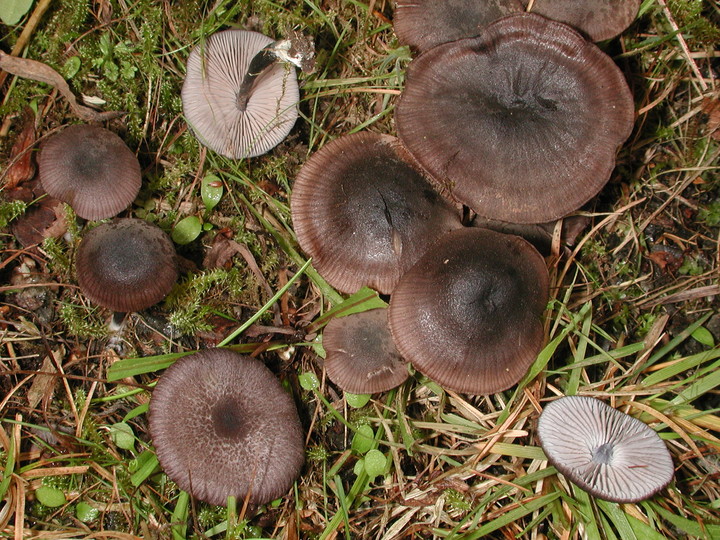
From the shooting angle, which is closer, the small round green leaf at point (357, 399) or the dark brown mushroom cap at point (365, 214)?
the dark brown mushroom cap at point (365, 214)

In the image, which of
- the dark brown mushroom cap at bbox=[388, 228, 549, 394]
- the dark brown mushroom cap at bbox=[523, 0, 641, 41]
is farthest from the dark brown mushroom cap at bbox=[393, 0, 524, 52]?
the dark brown mushroom cap at bbox=[388, 228, 549, 394]

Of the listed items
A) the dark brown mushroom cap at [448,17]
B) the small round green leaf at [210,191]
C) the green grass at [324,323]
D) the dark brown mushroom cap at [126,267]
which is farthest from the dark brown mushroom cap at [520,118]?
the dark brown mushroom cap at [126,267]

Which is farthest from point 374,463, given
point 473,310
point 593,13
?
point 593,13

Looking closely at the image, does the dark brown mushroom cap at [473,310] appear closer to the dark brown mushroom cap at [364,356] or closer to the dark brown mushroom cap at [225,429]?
the dark brown mushroom cap at [364,356]

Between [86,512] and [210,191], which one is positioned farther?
[210,191]

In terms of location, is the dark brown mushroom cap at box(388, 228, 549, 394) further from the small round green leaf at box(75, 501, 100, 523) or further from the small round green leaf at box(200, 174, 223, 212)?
the small round green leaf at box(75, 501, 100, 523)

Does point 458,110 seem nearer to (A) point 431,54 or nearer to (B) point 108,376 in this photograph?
(A) point 431,54

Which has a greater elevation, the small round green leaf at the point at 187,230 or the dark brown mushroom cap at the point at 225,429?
the small round green leaf at the point at 187,230

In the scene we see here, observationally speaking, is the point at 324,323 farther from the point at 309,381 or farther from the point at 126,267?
the point at 126,267
